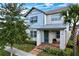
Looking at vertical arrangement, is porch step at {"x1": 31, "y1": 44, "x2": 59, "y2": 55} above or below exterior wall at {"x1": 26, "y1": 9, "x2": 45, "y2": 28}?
below

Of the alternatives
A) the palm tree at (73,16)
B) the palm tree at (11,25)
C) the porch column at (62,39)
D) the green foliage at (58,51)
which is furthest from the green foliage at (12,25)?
the palm tree at (73,16)

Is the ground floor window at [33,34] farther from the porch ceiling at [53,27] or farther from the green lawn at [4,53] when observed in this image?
the green lawn at [4,53]

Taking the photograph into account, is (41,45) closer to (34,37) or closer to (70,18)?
A: (34,37)

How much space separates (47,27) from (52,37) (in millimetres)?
180

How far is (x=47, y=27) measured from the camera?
2.44 metres

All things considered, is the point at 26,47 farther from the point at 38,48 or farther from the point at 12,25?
the point at 12,25

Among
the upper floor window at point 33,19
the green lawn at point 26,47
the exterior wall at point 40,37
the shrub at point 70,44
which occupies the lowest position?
the green lawn at point 26,47

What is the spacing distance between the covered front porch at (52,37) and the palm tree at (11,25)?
0.24 m

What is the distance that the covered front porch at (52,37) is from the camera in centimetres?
238

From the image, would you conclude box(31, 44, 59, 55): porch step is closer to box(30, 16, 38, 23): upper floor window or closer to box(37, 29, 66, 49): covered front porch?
box(37, 29, 66, 49): covered front porch

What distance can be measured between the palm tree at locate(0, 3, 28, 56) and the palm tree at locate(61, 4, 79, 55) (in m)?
0.65

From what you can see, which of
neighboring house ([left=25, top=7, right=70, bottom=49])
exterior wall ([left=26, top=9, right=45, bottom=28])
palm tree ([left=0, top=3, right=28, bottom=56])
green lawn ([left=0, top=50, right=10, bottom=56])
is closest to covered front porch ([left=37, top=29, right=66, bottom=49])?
neighboring house ([left=25, top=7, right=70, bottom=49])

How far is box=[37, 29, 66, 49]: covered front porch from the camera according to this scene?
2383 millimetres

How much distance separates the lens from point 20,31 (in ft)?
7.84
